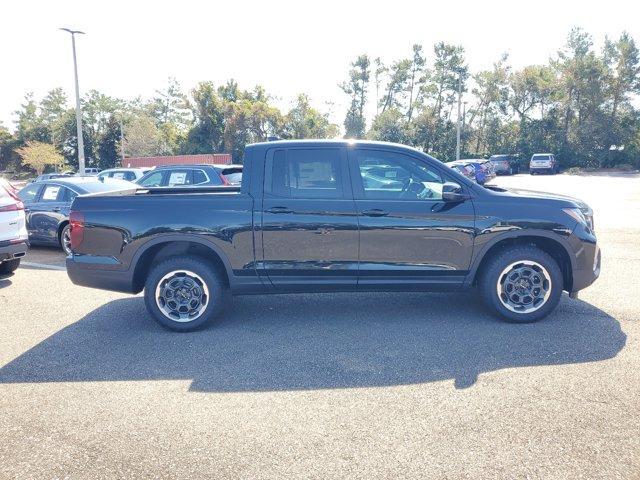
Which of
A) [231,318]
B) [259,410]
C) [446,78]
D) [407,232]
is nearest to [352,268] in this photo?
[407,232]

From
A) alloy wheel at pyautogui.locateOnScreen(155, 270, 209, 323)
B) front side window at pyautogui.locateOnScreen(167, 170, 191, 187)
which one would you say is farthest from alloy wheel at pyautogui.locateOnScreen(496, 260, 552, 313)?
front side window at pyautogui.locateOnScreen(167, 170, 191, 187)

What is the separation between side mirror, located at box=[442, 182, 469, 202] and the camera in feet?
16.4

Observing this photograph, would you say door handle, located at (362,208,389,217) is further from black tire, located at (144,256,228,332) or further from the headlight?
the headlight

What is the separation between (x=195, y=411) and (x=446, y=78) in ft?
178

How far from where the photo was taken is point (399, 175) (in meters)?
5.21

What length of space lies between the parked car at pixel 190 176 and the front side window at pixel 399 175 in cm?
590

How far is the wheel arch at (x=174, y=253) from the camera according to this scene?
5.17 m

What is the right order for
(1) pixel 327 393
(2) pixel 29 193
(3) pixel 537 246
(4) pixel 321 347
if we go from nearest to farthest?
(1) pixel 327 393
(4) pixel 321 347
(3) pixel 537 246
(2) pixel 29 193

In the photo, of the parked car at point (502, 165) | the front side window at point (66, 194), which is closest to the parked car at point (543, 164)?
the parked car at point (502, 165)

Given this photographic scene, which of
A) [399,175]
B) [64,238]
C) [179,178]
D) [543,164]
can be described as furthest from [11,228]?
[543,164]

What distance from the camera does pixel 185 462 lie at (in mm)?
3006

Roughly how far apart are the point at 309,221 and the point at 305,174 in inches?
20.0

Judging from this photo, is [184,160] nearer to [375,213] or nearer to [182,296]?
[182,296]

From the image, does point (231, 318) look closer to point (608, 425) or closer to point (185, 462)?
point (185, 462)
